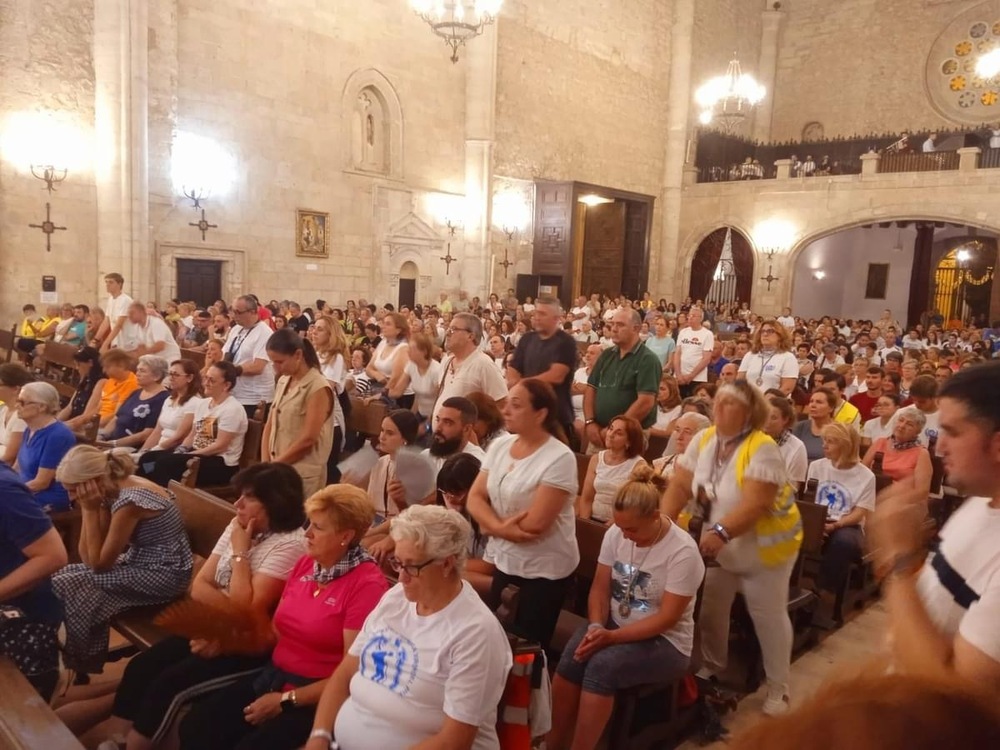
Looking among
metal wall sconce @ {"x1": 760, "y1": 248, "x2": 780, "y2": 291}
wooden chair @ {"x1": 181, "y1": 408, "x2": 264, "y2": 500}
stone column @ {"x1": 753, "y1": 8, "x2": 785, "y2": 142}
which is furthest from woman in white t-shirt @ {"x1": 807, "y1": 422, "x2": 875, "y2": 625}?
stone column @ {"x1": 753, "y1": 8, "x2": 785, "y2": 142}

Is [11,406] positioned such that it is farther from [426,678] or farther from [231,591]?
[426,678]

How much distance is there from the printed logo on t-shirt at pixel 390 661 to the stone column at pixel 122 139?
1203 centimetres

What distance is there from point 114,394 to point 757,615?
18.2 ft

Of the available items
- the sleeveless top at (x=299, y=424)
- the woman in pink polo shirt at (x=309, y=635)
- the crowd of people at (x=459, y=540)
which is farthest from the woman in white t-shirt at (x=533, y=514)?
the sleeveless top at (x=299, y=424)

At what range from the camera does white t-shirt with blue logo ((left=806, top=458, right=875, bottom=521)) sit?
Answer: 4.79m

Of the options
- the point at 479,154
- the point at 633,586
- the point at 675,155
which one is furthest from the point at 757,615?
the point at 675,155

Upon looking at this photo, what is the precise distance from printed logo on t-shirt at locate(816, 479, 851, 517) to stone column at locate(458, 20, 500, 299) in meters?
14.4

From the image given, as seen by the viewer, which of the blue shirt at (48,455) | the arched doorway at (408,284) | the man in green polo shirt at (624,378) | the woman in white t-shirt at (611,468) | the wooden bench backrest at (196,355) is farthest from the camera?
the arched doorway at (408,284)

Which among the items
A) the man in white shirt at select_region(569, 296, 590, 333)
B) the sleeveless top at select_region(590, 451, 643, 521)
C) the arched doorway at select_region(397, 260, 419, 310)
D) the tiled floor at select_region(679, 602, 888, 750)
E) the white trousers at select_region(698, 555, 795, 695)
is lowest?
the tiled floor at select_region(679, 602, 888, 750)

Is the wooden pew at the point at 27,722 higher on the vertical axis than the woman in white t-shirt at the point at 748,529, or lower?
lower

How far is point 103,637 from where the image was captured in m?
3.42

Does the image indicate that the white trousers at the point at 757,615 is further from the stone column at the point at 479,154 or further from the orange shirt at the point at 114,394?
the stone column at the point at 479,154

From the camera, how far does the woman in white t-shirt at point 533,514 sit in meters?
3.14

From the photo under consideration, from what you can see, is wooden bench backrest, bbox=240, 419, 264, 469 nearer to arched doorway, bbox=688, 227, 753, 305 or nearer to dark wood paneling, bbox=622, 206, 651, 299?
dark wood paneling, bbox=622, 206, 651, 299
